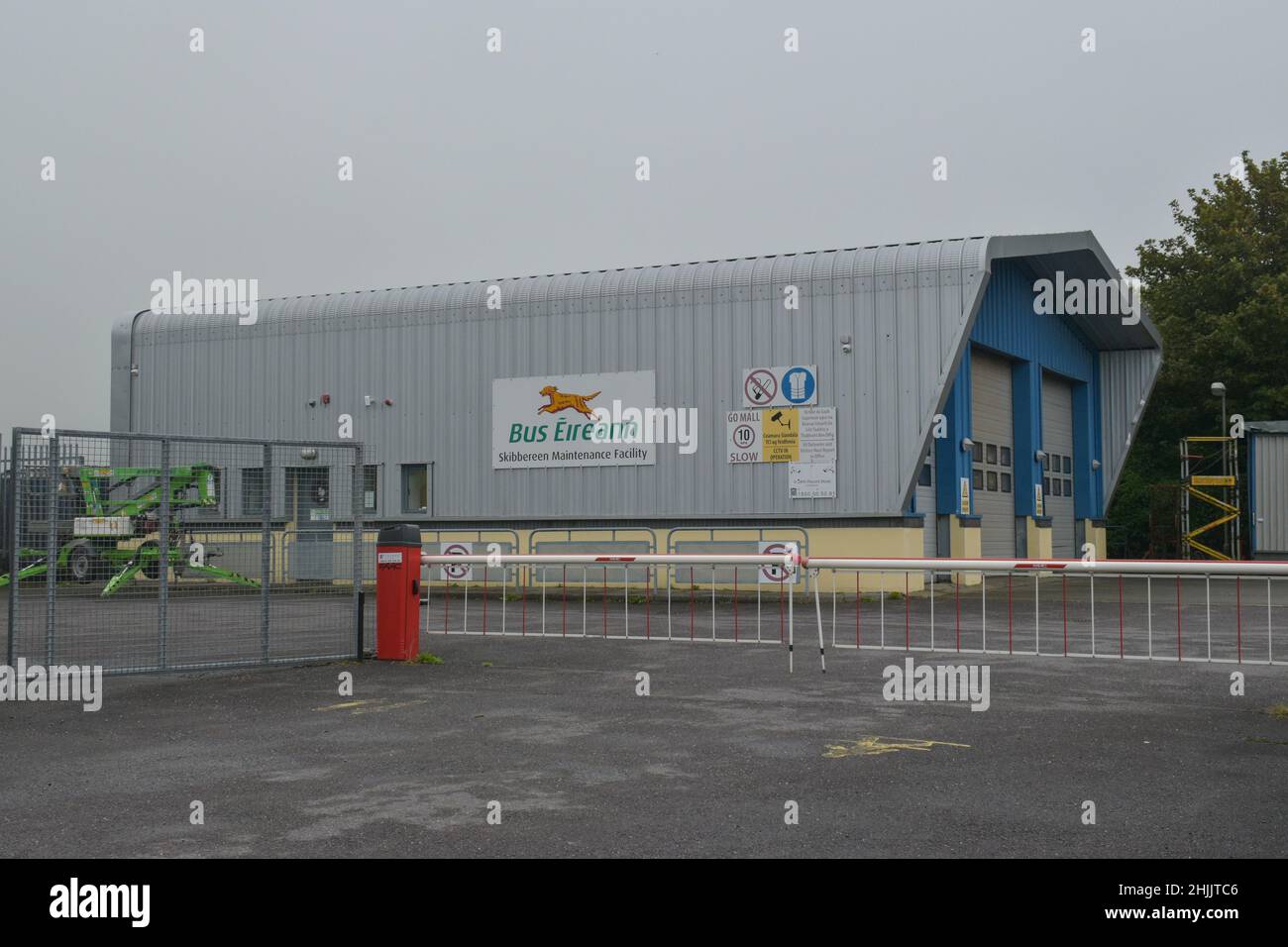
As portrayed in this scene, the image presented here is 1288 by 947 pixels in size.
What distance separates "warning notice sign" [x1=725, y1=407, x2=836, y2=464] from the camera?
2367 centimetres

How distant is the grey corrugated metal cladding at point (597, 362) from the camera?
23156mm

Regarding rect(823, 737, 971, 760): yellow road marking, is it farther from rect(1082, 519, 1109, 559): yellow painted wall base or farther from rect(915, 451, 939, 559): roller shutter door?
rect(1082, 519, 1109, 559): yellow painted wall base

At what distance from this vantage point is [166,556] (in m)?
11.7

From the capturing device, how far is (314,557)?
13.3m

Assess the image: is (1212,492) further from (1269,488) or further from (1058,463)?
(1058,463)

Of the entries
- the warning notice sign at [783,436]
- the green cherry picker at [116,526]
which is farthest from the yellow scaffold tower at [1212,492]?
the green cherry picker at [116,526]

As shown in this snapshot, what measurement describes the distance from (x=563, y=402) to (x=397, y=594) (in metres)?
13.3

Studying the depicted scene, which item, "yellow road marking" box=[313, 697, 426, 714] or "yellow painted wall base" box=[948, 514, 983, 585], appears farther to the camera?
"yellow painted wall base" box=[948, 514, 983, 585]

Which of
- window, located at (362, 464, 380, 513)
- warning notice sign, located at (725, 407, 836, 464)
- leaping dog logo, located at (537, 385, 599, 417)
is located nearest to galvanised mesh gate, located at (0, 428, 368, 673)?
warning notice sign, located at (725, 407, 836, 464)

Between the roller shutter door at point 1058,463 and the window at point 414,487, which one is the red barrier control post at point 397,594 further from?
the roller shutter door at point 1058,463

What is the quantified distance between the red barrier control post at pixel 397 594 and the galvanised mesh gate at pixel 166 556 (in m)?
0.25

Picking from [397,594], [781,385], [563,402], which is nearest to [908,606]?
[397,594]

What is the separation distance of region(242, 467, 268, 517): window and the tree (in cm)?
3430
